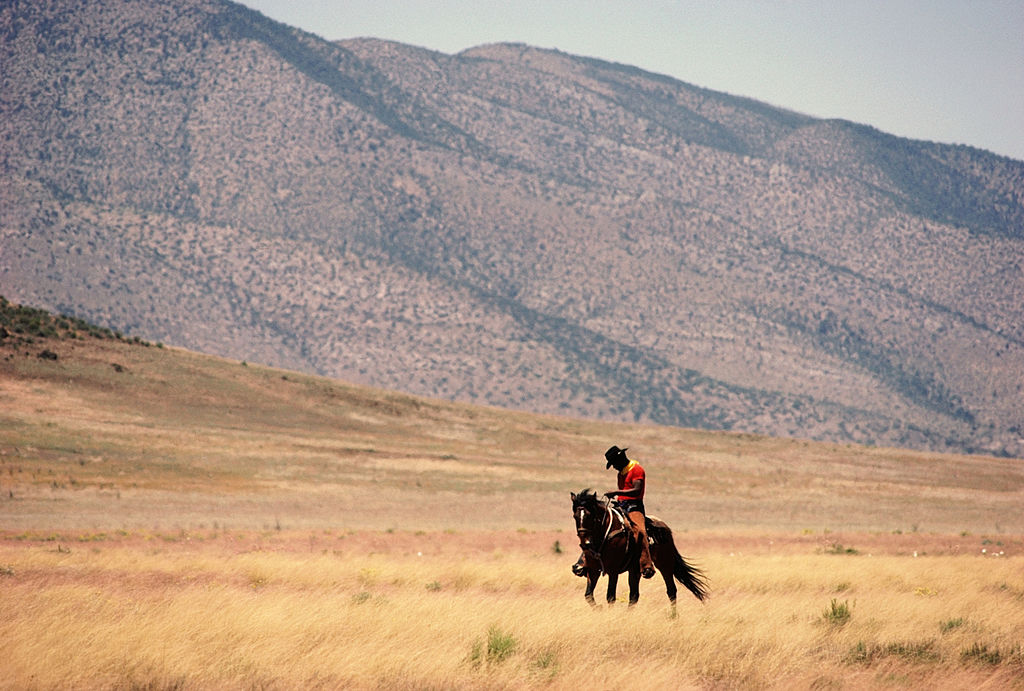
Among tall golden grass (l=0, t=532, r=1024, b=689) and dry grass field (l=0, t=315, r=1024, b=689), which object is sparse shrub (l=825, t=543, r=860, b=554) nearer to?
dry grass field (l=0, t=315, r=1024, b=689)

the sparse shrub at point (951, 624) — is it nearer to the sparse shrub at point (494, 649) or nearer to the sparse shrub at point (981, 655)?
the sparse shrub at point (981, 655)

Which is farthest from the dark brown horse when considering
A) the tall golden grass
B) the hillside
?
the hillside

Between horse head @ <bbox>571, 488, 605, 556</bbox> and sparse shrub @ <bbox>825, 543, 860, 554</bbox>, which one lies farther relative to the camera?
sparse shrub @ <bbox>825, 543, 860, 554</bbox>

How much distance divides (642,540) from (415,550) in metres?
13.4

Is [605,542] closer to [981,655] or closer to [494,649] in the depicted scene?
[494,649]

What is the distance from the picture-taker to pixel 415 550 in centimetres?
2689

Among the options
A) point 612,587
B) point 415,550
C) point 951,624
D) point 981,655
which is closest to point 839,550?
point 415,550

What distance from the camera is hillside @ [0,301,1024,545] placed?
36.0 m

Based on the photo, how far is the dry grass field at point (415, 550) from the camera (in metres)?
11.4

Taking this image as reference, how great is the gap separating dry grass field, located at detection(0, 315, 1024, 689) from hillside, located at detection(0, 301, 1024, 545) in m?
0.23

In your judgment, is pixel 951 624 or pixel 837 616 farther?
pixel 837 616

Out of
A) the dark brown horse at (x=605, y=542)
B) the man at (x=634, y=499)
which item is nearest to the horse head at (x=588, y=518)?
the dark brown horse at (x=605, y=542)

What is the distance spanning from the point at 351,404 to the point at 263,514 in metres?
35.1

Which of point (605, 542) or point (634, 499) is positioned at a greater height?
point (634, 499)
